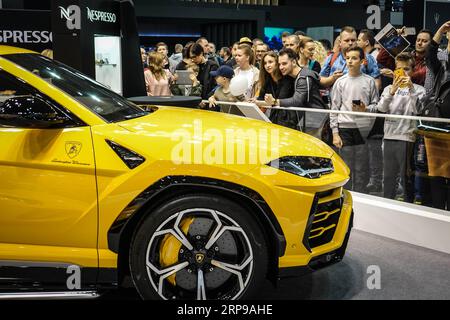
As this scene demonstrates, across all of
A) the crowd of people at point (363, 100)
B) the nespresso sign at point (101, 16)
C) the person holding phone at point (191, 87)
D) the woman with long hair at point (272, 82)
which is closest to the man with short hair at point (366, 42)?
the crowd of people at point (363, 100)

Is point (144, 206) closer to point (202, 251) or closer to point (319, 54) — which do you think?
point (202, 251)

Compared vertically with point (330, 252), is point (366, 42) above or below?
above

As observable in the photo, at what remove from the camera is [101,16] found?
721 cm

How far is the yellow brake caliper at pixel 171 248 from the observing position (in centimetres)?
319

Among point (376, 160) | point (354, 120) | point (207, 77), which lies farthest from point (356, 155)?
point (207, 77)

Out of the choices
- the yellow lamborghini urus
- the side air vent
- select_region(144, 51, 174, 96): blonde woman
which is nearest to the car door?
the yellow lamborghini urus

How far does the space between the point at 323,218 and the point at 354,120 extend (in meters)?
2.10

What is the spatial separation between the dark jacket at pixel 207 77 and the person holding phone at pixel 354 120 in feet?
6.17

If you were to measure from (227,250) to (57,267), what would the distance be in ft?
3.20

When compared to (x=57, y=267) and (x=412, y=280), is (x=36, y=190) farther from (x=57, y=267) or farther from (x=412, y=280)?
(x=412, y=280)

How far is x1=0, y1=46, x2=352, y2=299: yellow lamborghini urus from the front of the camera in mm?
3092

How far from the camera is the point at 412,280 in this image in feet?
12.9

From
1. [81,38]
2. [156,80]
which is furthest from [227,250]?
[156,80]

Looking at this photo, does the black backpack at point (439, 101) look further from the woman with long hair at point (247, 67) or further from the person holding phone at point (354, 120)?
the woman with long hair at point (247, 67)
